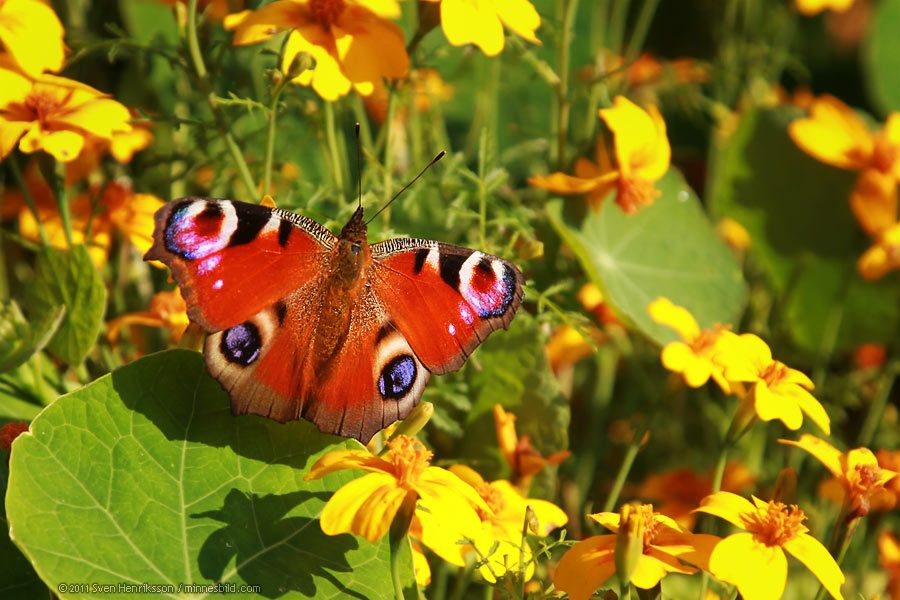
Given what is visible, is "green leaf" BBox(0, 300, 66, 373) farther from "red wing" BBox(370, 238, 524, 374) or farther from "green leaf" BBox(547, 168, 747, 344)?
"green leaf" BBox(547, 168, 747, 344)

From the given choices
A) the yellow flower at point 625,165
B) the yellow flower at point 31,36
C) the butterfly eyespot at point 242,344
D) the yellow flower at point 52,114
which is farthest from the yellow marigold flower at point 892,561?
the yellow flower at point 31,36

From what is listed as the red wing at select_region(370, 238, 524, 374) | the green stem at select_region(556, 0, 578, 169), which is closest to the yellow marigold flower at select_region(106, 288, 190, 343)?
the red wing at select_region(370, 238, 524, 374)

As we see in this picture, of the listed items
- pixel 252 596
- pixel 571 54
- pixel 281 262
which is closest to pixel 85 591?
pixel 252 596

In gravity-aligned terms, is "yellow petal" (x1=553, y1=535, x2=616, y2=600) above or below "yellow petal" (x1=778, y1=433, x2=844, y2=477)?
above

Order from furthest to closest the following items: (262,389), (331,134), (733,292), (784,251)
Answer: (784,251) < (733,292) < (331,134) < (262,389)

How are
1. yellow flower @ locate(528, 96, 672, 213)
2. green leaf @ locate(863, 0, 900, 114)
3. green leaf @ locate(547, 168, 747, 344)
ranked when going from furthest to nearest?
green leaf @ locate(863, 0, 900, 114)
green leaf @ locate(547, 168, 747, 344)
yellow flower @ locate(528, 96, 672, 213)

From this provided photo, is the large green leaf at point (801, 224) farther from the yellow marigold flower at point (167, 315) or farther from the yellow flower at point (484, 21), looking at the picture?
the yellow marigold flower at point (167, 315)

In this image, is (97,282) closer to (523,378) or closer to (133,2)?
(523,378)
